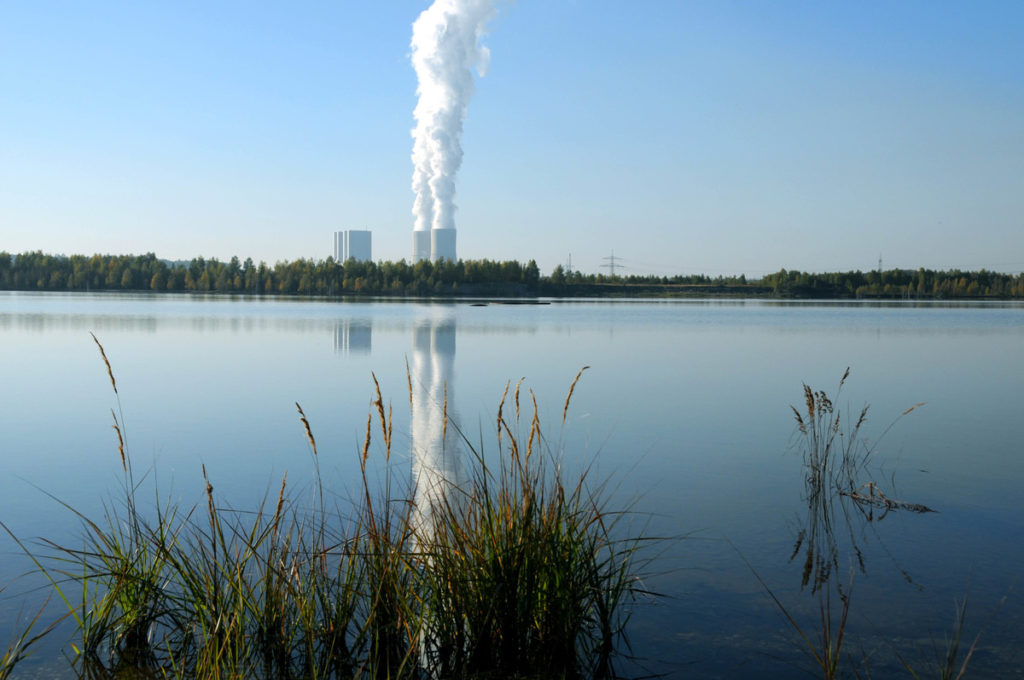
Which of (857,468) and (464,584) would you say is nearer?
(464,584)

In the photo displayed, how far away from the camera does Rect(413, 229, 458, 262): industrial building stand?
107938 millimetres

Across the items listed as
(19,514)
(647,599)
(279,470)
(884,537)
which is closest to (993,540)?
(884,537)

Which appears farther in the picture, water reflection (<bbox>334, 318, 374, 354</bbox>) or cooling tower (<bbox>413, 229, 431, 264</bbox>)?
cooling tower (<bbox>413, 229, 431, 264</bbox>)

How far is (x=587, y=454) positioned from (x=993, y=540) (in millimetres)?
3143

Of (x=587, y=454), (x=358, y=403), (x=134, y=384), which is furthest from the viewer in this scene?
(x=134, y=384)

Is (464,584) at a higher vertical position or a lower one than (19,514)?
higher

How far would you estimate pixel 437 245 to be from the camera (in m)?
110

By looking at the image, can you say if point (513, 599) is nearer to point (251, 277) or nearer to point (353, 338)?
point (353, 338)

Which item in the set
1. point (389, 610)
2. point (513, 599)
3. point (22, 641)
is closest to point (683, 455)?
point (513, 599)

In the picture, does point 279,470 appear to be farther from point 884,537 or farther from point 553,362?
point 553,362

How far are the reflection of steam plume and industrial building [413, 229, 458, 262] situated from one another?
88543 millimetres

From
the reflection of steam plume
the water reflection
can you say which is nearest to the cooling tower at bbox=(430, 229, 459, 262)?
the water reflection

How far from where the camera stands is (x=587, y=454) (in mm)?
6996

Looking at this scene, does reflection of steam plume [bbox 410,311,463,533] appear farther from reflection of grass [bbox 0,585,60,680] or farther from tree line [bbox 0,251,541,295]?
tree line [bbox 0,251,541,295]
